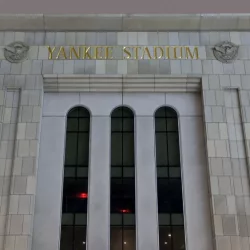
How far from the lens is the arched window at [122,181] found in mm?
16344

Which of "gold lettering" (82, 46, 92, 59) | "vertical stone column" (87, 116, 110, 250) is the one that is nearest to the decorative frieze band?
"gold lettering" (82, 46, 92, 59)

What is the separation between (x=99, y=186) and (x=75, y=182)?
1.05 m

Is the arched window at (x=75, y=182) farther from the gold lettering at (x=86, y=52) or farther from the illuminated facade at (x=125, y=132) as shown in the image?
the gold lettering at (x=86, y=52)

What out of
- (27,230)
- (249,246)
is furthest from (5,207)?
(249,246)

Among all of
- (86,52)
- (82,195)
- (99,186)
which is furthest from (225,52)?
(82,195)

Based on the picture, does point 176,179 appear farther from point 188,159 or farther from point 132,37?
point 132,37

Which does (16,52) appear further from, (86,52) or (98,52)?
(98,52)

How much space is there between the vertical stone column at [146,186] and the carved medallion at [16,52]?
6133mm

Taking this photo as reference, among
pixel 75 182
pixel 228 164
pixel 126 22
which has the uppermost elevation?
pixel 126 22

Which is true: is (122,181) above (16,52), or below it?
below

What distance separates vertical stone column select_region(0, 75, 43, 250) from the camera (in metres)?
15.8

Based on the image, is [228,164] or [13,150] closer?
[228,164]

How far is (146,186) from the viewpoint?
1708 cm

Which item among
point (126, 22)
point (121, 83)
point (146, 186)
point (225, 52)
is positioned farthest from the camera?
point (126, 22)
